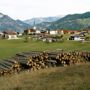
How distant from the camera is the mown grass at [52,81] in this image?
17312 millimetres

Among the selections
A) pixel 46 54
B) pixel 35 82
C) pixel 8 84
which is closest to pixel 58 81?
pixel 35 82

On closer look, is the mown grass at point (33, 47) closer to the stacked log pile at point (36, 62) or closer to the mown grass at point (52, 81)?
the stacked log pile at point (36, 62)

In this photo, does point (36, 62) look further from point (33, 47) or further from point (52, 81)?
point (33, 47)

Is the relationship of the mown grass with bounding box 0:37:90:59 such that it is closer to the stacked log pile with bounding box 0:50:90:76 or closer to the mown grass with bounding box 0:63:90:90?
the stacked log pile with bounding box 0:50:90:76

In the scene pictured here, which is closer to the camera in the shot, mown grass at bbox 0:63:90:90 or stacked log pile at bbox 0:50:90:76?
mown grass at bbox 0:63:90:90

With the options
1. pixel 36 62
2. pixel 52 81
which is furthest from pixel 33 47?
pixel 52 81

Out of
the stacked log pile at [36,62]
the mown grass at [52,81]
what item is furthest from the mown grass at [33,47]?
the mown grass at [52,81]

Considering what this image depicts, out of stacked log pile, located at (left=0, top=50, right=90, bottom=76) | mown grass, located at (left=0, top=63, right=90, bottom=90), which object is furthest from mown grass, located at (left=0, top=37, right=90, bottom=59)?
mown grass, located at (left=0, top=63, right=90, bottom=90)

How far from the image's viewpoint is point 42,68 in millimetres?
26516

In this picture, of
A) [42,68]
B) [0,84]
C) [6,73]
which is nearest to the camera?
[0,84]

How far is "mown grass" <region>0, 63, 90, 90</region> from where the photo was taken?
17.3 meters

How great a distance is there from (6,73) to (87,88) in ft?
32.1

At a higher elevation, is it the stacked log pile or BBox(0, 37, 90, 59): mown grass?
the stacked log pile

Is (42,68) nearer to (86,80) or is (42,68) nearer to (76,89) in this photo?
(86,80)
